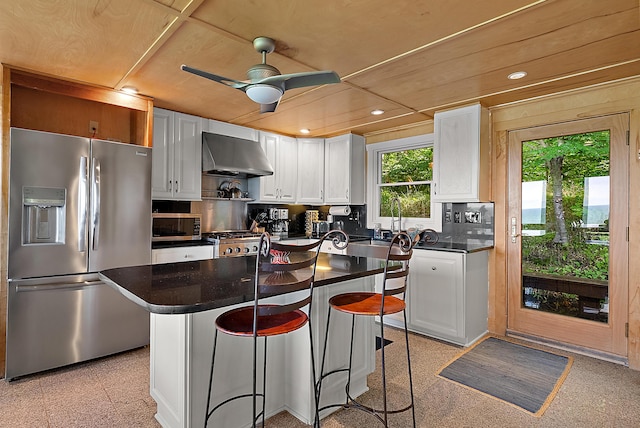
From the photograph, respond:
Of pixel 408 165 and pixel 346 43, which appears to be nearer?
pixel 346 43

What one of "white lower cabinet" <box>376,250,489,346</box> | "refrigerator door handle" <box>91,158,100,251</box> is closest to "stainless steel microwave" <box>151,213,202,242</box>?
"refrigerator door handle" <box>91,158,100,251</box>

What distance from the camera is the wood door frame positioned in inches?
114

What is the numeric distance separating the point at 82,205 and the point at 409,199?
3.42 metres

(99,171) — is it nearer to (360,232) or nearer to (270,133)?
(270,133)

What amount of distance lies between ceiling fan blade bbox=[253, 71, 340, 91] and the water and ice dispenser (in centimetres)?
194

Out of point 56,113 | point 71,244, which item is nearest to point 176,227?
point 71,244

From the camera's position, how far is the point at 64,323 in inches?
107

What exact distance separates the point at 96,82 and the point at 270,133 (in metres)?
2.03

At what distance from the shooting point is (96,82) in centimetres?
290

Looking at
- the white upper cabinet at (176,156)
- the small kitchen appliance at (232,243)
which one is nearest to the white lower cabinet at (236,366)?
the small kitchen appliance at (232,243)

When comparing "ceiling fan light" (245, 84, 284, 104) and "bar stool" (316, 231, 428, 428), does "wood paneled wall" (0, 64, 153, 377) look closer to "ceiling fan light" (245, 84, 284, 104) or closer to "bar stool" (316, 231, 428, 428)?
"ceiling fan light" (245, 84, 284, 104)

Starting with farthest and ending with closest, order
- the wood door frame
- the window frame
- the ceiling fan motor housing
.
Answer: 1. the window frame
2. the wood door frame
3. the ceiling fan motor housing

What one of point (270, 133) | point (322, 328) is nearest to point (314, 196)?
point (270, 133)

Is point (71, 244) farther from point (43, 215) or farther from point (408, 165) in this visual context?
point (408, 165)
